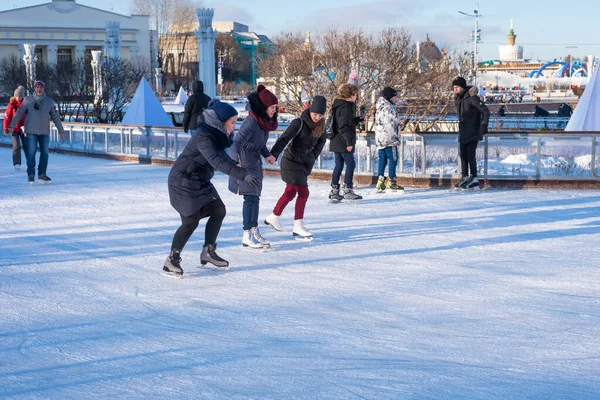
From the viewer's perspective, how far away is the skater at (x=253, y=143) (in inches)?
273

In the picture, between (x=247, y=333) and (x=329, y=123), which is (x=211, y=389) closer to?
(x=247, y=333)

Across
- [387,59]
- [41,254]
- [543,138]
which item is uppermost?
[387,59]

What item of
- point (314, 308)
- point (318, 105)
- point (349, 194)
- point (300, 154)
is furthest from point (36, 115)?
point (314, 308)

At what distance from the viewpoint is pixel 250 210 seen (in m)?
7.09

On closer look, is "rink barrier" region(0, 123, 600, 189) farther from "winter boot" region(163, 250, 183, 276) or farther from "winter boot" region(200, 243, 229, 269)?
"winter boot" region(163, 250, 183, 276)

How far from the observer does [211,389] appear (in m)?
3.72

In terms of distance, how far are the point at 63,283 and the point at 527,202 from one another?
596 centimetres

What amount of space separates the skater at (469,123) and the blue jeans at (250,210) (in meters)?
4.67

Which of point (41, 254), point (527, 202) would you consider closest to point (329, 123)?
point (527, 202)

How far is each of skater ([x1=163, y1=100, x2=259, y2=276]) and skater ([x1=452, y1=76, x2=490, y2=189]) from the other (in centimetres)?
548

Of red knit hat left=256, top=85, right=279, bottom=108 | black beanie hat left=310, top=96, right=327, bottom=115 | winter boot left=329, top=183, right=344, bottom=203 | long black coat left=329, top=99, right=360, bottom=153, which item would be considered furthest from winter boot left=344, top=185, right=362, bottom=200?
red knit hat left=256, top=85, right=279, bottom=108

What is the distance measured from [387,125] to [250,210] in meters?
3.92

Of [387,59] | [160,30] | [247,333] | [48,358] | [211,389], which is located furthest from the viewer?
[160,30]

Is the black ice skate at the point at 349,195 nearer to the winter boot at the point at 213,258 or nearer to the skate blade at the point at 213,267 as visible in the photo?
the skate blade at the point at 213,267
